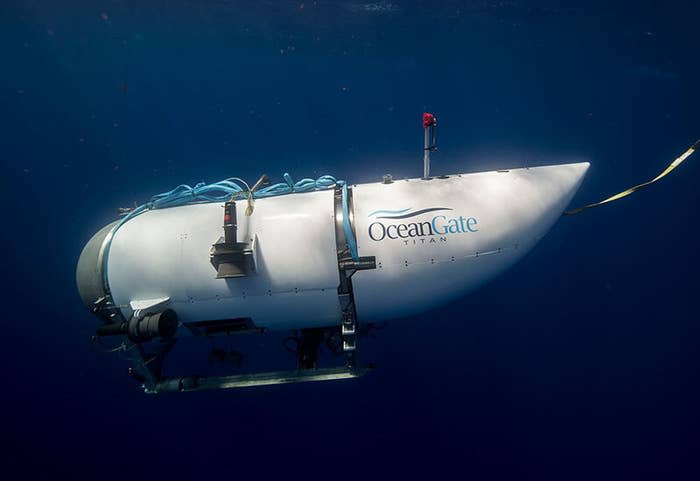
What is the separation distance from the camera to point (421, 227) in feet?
7.47

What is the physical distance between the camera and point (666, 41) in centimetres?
681

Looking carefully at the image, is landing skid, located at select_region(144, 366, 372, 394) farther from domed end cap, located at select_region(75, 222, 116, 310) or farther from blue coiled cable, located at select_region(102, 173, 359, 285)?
blue coiled cable, located at select_region(102, 173, 359, 285)

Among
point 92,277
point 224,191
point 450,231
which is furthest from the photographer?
point 224,191

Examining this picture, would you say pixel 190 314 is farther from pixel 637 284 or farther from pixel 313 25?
pixel 637 284

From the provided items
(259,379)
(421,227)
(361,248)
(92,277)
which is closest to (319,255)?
(361,248)

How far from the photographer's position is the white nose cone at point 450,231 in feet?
7.45

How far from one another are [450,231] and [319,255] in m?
1.07

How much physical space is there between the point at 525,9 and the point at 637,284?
6.64m

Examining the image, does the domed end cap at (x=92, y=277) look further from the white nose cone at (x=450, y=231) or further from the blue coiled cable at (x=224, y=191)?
the white nose cone at (x=450, y=231)

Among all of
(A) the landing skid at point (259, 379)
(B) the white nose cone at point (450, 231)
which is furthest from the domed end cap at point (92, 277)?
(B) the white nose cone at point (450, 231)

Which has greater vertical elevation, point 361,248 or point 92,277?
point 361,248

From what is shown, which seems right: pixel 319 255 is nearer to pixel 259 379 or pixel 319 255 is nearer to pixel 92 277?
pixel 259 379

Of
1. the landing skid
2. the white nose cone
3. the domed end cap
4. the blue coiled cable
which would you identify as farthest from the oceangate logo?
the domed end cap

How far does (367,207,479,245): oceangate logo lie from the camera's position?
2.27m
